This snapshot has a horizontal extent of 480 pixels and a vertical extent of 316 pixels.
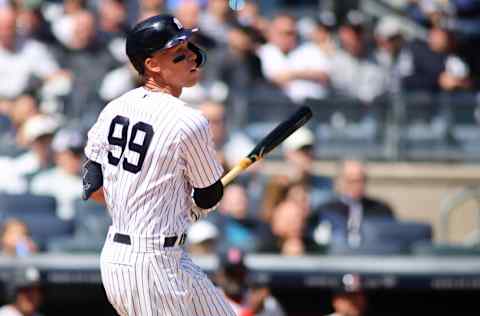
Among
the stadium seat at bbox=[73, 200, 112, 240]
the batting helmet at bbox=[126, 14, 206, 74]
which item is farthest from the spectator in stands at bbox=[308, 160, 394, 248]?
the batting helmet at bbox=[126, 14, 206, 74]

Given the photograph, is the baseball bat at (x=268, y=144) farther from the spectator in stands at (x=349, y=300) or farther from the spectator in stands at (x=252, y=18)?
the spectator in stands at (x=252, y=18)

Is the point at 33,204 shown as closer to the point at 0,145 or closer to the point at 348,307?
the point at 0,145

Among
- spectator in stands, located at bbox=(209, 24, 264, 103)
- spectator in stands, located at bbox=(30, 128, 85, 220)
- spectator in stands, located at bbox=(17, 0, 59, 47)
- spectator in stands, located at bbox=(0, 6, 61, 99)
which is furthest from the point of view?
spectator in stands, located at bbox=(17, 0, 59, 47)

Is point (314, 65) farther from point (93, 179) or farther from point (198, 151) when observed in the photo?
point (198, 151)

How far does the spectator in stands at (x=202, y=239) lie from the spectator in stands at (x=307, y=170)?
3.16 feet

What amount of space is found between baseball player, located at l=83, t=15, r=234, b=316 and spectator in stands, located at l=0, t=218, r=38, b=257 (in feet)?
11.4

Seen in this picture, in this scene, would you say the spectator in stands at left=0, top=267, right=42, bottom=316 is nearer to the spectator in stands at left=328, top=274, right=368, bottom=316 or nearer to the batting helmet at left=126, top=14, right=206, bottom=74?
the spectator in stands at left=328, top=274, right=368, bottom=316

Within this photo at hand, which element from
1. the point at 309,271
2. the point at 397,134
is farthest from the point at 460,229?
the point at 309,271

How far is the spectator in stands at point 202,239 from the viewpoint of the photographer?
8383mm

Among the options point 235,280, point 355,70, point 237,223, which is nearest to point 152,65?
point 235,280

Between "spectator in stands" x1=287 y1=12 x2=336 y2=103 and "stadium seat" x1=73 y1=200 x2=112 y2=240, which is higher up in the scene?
"spectator in stands" x1=287 y1=12 x2=336 y2=103

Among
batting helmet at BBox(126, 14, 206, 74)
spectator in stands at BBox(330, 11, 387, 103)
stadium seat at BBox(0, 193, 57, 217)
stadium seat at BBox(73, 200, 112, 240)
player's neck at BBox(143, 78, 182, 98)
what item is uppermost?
spectator in stands at BBox(330, 11, 387, 103)

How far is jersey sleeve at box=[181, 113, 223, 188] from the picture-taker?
4750mm

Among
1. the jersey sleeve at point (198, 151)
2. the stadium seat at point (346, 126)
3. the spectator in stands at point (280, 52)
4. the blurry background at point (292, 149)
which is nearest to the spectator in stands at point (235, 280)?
the blurry background at point (292, 149)
